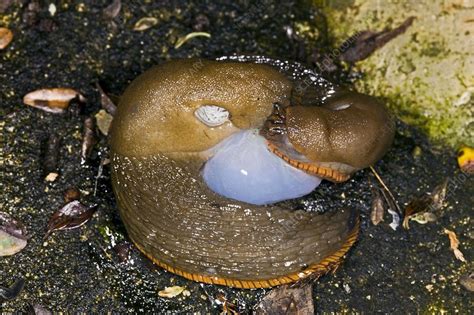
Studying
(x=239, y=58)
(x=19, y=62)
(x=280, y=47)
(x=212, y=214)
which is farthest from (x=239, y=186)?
(x=19, y=62)

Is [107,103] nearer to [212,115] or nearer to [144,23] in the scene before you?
[144,23]

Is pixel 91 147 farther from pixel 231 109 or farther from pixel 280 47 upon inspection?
pixel 280 47

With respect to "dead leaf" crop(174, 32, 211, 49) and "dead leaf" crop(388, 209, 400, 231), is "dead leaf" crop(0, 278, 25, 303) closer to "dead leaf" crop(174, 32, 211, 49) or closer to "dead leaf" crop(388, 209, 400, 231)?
"dead leaf" crop(174, 32, 211, 49)

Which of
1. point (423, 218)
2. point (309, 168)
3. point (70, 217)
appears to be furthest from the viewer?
point (423, 218)

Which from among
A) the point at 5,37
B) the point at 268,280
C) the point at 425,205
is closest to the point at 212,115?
the point at 268,280

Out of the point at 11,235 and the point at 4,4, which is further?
the point at 4,4
